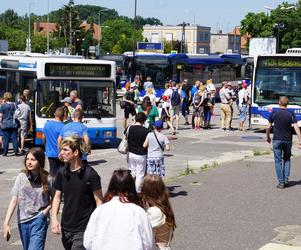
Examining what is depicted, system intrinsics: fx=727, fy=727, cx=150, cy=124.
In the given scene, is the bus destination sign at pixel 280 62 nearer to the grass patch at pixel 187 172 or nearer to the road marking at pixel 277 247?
the grass patch at pixel 187 172

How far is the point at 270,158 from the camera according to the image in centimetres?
1920

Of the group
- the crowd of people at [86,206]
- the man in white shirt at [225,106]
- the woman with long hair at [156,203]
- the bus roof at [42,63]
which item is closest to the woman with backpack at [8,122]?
the bus roof at [42,63]

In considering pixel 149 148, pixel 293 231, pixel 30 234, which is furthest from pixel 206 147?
pixel 30 234

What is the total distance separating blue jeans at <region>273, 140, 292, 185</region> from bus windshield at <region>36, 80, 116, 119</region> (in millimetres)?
7391

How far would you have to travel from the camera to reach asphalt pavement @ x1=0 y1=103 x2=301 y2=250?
394 inches

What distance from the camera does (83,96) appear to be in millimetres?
20203

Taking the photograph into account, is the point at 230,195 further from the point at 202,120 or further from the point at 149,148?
the point at 202,120

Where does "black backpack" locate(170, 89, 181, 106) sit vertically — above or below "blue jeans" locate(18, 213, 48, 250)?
above

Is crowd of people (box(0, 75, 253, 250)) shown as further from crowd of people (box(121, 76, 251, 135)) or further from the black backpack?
the black backpack

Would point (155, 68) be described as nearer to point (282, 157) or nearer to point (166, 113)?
point (166, 113)

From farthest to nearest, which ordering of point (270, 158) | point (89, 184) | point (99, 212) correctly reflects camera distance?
point (270, 158) < point (89, 184) < point (99, 212)

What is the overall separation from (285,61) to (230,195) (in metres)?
13.4

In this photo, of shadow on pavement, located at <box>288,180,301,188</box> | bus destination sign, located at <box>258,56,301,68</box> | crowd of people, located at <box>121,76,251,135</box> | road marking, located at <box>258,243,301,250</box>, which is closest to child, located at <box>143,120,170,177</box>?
road marking, located at <box>258,243,301,250</box>

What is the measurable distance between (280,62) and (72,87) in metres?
9.19
